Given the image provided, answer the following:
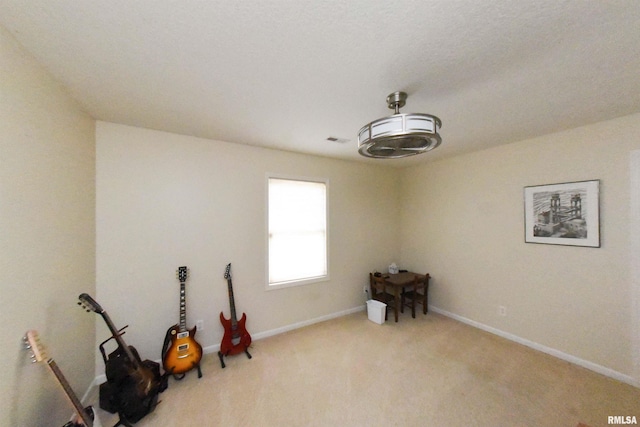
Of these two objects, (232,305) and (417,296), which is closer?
(232,305)

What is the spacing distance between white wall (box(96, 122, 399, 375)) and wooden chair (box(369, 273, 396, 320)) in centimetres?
50

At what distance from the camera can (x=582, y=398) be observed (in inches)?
71.7

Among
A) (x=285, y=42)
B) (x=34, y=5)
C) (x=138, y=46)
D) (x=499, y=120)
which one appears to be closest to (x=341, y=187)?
(x=499, y=120)

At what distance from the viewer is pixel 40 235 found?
4.40 ft

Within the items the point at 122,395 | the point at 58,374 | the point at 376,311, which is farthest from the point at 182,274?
the point at 376,311

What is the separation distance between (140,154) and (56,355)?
1.71 meters

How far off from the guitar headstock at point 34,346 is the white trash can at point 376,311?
3113 millimetres

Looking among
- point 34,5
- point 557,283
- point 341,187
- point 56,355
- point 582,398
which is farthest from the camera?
point 341,187

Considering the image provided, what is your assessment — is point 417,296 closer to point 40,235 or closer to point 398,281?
point 398,281

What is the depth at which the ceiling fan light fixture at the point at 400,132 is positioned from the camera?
1248 mm

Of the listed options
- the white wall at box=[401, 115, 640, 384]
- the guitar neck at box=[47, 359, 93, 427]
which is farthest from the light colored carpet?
the guitar neck at box=[47, 359, 93, 427]

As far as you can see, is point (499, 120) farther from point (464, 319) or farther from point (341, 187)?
point (464, 319)

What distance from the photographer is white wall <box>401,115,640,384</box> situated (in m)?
2.06

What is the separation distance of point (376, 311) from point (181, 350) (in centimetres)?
240
